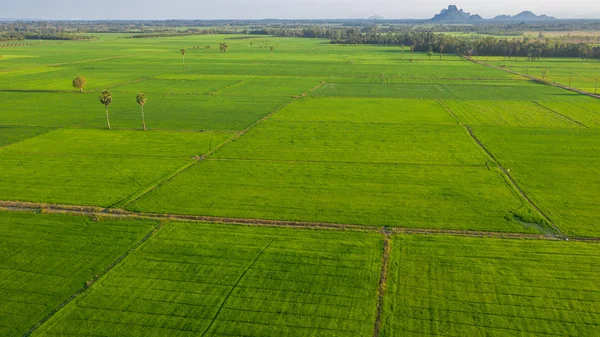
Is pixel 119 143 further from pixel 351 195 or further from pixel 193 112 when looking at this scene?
pixel 351 195

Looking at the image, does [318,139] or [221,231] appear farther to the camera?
[318,139]

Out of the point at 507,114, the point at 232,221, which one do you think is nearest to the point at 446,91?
the point at 507,114

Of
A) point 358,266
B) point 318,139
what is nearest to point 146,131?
point 318,139

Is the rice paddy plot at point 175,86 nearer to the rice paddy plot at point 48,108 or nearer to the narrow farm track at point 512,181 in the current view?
the rice paddy plot at point 48,108

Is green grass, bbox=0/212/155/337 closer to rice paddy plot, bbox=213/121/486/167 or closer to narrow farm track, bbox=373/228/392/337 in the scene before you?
narrow farm track, bbox=373/228/392/337

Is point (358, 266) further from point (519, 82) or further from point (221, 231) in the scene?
point (519, 82)

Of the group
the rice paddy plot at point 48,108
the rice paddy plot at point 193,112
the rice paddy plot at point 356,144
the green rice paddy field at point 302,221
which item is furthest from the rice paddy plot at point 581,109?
the rice paddy plot at point 48,108
